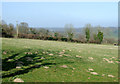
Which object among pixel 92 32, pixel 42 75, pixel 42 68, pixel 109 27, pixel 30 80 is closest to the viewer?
pixel 30 80

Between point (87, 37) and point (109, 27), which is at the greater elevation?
point (109, 27)

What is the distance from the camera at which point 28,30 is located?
150ft

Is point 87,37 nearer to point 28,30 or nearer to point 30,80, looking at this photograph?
point 28,30

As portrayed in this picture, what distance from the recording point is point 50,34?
4447 centimetres

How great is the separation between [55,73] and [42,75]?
0.82 metres

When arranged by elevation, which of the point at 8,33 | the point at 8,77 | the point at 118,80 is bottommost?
the point at 118,80

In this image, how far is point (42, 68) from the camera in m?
8.20

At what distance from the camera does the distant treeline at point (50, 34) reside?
3803 centimetres

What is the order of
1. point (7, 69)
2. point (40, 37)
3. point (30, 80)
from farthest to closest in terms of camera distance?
1. point (40, 37)
2. point (7, 69)
3. point (30, 80)

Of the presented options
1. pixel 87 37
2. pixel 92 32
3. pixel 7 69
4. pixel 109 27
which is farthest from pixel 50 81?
pixel 109 27

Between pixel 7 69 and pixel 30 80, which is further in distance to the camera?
pixel 7 69

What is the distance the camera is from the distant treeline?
125 feet

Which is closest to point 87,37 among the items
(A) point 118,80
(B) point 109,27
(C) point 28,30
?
(B) point 109,27

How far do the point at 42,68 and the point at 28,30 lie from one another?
39.1 metres
